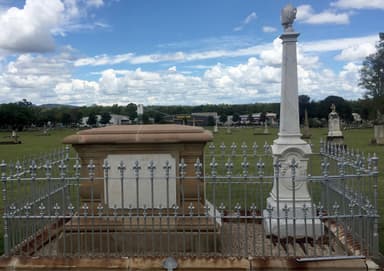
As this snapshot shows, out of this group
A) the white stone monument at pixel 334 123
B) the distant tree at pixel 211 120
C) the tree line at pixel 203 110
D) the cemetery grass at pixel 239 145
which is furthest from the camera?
the tree line at pixel 203 110

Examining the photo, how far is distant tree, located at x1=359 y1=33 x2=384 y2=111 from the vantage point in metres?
47.3

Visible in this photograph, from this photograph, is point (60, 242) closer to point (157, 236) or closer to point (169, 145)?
point (157, 236)

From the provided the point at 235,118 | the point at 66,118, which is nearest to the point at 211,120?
the point at 235,118

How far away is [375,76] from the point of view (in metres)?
48.9

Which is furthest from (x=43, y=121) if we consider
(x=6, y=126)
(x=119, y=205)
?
(x=119, y=205)

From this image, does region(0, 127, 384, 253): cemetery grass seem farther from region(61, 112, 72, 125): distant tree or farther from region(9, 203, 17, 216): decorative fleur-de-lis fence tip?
region(61, 112, 72, 125): distant tree

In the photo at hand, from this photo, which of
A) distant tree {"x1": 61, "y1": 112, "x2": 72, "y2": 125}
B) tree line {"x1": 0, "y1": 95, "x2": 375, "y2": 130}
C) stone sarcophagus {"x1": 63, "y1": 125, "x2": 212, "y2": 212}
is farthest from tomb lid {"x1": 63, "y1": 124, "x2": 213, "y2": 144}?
distant tree {"x1": 61, "y1": 112, "x2": 72, "y2": 125}

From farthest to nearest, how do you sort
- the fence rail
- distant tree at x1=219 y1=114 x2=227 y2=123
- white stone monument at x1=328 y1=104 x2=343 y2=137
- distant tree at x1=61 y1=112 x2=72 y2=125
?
1. distant tree at x1=61 y1=112 x2=72 y2=125
2. distant tree at x1=219 y1=114 x2=227 y2=123
3. white stone monument at x1=328 y1=104 x2=343 y2=137
4. the fence rail

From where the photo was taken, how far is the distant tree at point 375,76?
47281 mm

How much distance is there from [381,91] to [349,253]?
4794 centimetres

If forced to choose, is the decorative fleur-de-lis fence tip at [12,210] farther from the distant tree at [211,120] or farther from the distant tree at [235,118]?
the distant tree at [235,118]

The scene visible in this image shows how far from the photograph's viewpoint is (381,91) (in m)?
48.8

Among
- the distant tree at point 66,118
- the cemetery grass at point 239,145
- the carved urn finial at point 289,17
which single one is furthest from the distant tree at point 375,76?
the distant tree at point 66,118

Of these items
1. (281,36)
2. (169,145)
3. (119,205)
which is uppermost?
(281,36)
